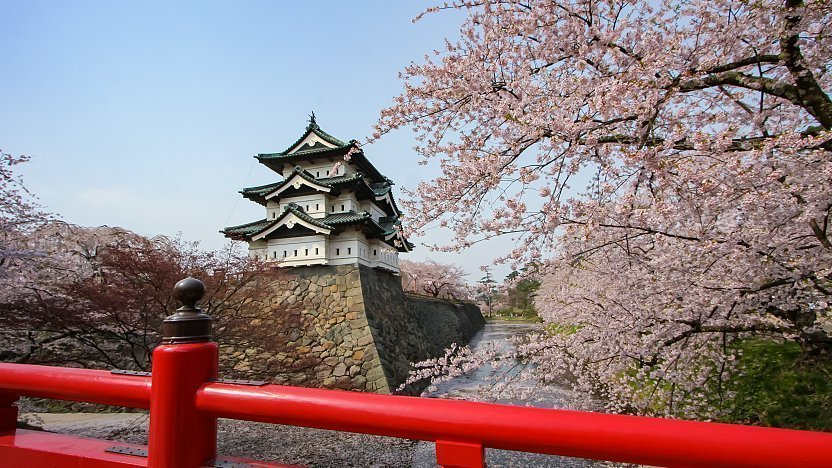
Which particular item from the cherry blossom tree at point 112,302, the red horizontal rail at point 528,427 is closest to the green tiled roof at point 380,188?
the cherry blossom tree at point 112,302

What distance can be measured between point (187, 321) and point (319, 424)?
2.01ft

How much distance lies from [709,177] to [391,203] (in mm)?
14856

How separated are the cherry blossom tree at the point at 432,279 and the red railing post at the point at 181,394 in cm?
2848

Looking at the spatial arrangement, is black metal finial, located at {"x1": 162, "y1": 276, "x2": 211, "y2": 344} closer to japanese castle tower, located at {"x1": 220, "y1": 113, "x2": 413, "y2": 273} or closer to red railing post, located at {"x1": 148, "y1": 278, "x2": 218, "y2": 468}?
red railing post, located at {"x1": 148, "y1": 278, "x2": 218, "y2": 468}

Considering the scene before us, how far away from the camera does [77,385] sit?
1.46 metres

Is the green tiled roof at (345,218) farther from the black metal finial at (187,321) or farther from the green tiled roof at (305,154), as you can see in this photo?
the black metal finial at (187,321)

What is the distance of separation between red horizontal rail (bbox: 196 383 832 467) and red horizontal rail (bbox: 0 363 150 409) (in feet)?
1.04

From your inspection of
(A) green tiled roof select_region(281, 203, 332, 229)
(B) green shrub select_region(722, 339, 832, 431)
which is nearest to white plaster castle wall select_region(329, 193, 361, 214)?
(A) green tiled roof select_region(281, 203, 332, 229)

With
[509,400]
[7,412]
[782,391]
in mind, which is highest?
[7,412]

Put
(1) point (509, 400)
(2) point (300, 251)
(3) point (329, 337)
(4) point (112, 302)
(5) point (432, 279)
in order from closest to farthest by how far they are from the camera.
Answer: (1) point (509, 400) → (4) point (112, 302) → (3) point (329, 337) → (2) point (300, 251) → (5) point (432, 279)

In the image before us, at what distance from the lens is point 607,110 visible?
300cm

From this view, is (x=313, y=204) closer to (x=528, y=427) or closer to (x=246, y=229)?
(x=246, y=229)

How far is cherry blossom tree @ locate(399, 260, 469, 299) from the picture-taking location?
3052 centimetres

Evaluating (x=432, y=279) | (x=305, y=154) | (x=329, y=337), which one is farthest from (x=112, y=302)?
(x=432, y=279)
